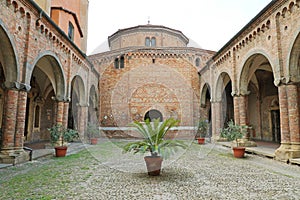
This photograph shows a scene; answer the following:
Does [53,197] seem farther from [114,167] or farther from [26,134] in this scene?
[26,134]

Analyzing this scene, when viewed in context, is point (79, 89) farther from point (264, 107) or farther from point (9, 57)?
point (264, 107)

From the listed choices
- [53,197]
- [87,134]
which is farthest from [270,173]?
[87,134]

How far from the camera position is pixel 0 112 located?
11.4m

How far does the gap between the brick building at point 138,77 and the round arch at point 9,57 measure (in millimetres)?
32

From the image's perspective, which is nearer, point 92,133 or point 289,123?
point 289,123

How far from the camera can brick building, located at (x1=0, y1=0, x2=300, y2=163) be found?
758 centimetres

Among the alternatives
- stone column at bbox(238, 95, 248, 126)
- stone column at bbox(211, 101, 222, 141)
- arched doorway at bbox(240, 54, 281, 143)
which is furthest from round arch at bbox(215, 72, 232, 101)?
stone column at bbox(238, 95, 248, 126)

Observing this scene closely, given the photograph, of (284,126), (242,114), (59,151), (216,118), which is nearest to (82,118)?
Answer: (59,151)

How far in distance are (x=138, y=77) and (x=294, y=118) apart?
13.9m

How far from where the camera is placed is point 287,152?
25.1 ft

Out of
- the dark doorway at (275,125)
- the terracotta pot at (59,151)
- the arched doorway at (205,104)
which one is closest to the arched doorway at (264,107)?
the dark doorway at (275,125)

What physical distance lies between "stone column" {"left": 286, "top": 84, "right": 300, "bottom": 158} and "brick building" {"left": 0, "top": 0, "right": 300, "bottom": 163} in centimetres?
3

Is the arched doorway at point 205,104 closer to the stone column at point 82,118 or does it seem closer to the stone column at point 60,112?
the stone column at point 82,118

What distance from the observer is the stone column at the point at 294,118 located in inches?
299
